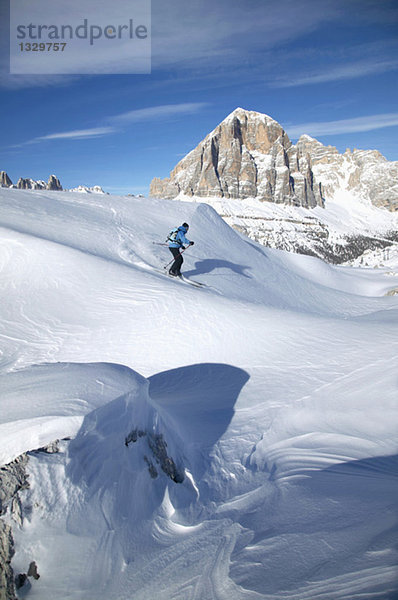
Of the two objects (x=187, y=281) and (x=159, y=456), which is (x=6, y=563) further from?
(x=187, y=281)

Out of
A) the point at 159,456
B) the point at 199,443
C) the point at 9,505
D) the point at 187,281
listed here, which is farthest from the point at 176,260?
the point at 9,505

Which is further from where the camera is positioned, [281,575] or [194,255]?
[194,255]

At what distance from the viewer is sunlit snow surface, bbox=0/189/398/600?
2318 millimetres

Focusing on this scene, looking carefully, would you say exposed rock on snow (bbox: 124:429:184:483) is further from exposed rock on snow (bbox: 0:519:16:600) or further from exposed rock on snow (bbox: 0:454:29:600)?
exposed rock on snow (bbox: 0:519:16:600)

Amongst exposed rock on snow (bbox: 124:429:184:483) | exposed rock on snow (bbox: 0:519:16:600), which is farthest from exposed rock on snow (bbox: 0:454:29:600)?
→ exposed rock on snow (bbox: 124:429:184:483)

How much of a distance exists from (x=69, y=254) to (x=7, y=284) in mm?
1976

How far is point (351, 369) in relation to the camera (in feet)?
18.6

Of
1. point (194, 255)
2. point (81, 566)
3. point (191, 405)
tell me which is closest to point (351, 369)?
point (191, 405)

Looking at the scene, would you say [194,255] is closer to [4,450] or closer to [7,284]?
[7,284]

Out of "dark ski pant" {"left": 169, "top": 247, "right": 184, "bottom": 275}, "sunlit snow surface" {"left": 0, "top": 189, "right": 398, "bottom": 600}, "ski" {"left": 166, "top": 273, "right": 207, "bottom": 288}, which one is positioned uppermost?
"dark ski pant" {"left": 169, "top": 247, "right": 184, "bottom": 275}

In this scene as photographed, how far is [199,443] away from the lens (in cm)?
423

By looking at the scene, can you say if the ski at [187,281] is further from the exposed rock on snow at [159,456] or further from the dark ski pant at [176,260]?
the exposed rock on snow at [159,456]

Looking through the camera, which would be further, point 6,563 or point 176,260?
point 176,260

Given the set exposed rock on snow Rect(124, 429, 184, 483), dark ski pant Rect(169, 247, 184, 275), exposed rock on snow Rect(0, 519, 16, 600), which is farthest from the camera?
dark ski pant Rect(169, 247, 184, 275)
